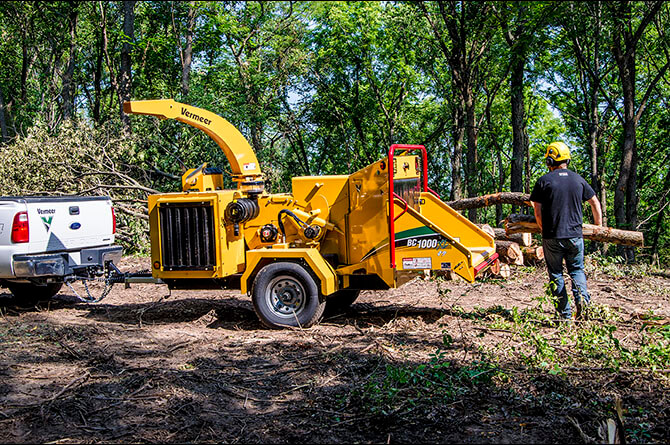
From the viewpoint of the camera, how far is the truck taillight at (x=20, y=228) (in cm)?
836

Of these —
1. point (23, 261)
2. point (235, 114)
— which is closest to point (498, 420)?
point (23, 261)

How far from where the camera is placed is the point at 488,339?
263 inches

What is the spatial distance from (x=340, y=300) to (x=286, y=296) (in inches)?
52.9

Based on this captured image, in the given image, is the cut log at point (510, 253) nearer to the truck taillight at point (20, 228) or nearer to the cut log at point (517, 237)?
the cut log at point (517, 237)

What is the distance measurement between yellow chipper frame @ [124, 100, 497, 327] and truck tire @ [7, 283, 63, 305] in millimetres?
3305

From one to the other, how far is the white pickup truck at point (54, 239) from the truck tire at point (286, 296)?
3.17 m

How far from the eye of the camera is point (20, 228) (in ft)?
27.5

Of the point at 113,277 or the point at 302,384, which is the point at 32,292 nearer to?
the point at 113,277

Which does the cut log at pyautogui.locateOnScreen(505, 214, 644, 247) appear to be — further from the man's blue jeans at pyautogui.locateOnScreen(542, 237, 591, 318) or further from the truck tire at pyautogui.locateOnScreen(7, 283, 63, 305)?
the truck tire at pyautogui.locateOnScreen(7, 283, 63, 305)

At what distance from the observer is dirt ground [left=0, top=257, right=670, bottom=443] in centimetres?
435

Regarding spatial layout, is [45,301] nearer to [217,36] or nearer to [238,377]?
[238,377]

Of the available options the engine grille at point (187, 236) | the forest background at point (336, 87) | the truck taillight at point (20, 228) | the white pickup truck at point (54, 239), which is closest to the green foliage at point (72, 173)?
the forest background at point (336, 87)

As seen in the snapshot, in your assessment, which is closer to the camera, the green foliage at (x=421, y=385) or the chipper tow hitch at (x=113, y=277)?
the green foliage at (x=421, y=385)

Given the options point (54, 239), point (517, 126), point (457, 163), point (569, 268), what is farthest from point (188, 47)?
point (569, 268)
